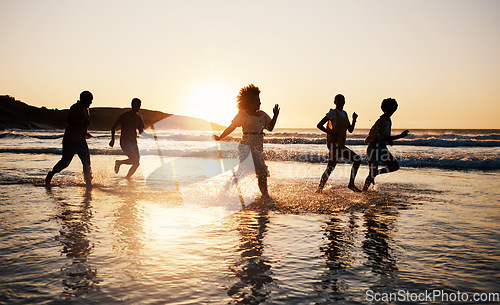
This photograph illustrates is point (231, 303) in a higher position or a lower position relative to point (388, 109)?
lower

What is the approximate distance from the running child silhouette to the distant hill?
174 feet

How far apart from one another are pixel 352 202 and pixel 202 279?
15.5ft

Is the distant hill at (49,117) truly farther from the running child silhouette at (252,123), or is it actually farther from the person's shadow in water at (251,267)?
the person's shadow in water at (251,267)

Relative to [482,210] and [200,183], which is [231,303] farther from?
[200,183]

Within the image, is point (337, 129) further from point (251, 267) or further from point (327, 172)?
point (251, 267)

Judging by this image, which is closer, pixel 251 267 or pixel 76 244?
pixel 251 267

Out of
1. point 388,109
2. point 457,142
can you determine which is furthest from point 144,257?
point 457,142

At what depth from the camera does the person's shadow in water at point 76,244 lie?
3.14 meters

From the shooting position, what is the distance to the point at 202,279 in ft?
10.8

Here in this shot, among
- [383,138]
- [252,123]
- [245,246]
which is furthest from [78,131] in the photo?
[383,138]

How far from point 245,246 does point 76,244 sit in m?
1.88

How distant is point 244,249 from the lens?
4.19 m

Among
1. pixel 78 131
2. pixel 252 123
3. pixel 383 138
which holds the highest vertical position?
pixel 252 123

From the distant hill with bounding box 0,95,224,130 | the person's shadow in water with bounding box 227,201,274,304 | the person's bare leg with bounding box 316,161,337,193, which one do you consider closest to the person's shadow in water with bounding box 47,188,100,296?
the person's shadow in water with bounding box 227,201,274,304
